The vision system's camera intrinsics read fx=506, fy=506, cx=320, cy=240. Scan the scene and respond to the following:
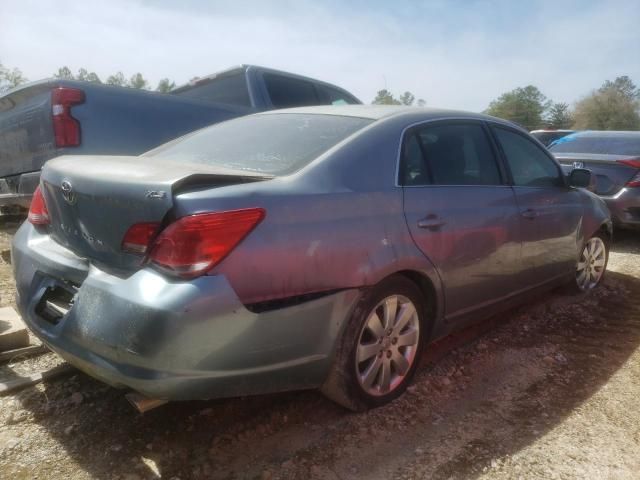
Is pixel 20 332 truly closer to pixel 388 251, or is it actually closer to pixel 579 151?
pixel 388 251

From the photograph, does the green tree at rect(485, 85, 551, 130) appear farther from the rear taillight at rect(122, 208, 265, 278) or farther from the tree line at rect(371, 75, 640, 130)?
the rear taillight at rect(122, 208, 265, 278)

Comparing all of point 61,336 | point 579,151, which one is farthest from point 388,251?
point 579,151

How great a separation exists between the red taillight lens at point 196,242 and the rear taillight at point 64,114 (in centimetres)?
284

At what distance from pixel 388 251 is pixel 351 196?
0.30m

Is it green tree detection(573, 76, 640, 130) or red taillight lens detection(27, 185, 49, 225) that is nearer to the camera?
red taillight lens detection(27, 185, 49, 225)

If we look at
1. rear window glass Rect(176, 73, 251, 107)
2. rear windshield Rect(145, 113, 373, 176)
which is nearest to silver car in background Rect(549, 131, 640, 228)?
rear window glass Rect(176, 73, 251, 107)

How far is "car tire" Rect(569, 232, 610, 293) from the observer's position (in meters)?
4.23

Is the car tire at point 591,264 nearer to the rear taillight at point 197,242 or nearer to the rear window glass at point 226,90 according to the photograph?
the rear taillight at point 197,242

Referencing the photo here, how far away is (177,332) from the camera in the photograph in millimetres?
1694

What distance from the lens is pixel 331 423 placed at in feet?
7.76

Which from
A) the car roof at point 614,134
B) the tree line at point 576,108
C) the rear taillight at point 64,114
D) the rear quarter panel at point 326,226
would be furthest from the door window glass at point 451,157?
the tree line at point 576,108

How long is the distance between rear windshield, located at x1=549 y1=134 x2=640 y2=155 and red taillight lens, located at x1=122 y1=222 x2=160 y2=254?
620 cm

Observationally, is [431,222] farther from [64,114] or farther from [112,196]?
[64,114]

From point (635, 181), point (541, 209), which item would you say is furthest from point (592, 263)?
point (635, 181)
